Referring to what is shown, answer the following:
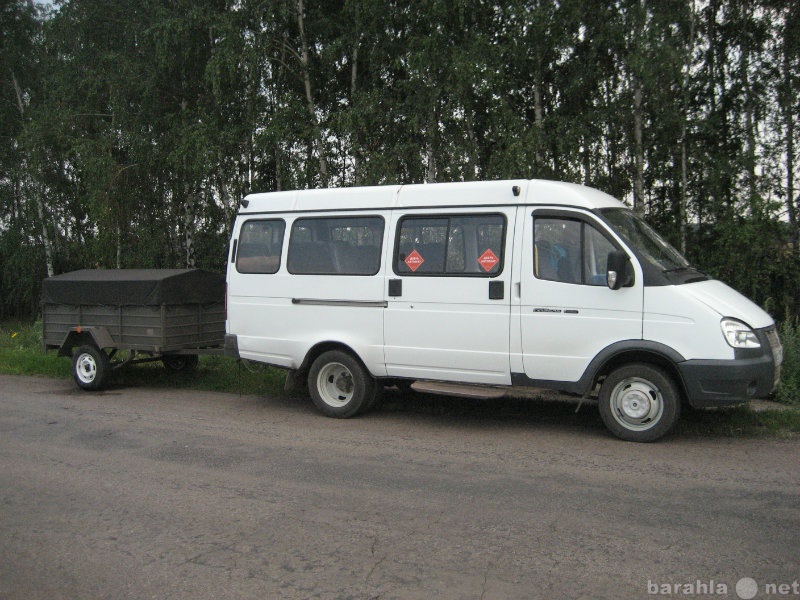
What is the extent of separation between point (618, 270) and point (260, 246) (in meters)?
4.45

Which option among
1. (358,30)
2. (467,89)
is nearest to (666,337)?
(467,89)

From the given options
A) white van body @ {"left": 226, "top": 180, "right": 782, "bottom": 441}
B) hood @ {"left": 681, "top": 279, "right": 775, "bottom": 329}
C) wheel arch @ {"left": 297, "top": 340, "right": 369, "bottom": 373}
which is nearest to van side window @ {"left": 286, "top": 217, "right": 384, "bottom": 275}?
white van body @ {"left": 226, "top": 180, "right": 782, "bottom": 441}

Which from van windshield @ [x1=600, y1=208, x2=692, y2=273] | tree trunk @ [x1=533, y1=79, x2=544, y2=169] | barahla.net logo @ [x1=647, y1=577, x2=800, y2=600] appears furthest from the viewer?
tree trunk @ [x1=533, y1=79, x2=544, y2=169]

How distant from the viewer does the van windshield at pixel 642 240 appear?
736cm

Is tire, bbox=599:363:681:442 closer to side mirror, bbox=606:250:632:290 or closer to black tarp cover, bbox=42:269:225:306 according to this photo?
side mirror, bbox=606:250:632:290

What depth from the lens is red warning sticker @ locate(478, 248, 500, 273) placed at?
7.84m

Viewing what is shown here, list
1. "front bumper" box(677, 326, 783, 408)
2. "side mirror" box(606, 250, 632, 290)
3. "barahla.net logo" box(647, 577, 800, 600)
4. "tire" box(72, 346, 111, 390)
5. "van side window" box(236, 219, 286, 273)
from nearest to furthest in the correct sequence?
"barahla.net logo" box(647, 577, 800, 600) → "front bumper" box(677, 326, 783, 408) → "side mirror" box(606, 250, 632, 290) → "van side window" box(236, 219, 286, 273) → "tire" box(72, 346, 111, 390)

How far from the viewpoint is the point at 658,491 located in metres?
5.75

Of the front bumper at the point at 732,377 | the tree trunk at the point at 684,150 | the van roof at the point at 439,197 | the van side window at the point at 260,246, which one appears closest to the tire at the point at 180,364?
the van side window at the point at 260,246

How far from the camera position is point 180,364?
12258 millimetres

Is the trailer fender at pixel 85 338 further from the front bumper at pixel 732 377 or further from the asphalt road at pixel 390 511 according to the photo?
the front bumper at pixel 732 377

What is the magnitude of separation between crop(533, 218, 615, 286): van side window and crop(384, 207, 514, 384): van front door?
33 cm

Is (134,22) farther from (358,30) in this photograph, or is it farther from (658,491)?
(658,491)

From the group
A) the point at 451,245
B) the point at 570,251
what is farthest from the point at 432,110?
the point at 570,251
